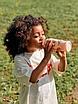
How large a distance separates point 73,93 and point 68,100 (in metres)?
0.27

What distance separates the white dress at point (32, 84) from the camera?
330cm

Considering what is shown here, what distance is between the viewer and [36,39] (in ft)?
10.8

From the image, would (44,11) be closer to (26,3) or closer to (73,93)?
(26,3)

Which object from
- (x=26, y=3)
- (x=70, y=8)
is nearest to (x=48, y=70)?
(x=70, y=8)

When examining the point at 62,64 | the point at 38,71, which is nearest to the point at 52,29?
the point at 62,64

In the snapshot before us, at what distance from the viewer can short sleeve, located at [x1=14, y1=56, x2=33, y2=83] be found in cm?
326

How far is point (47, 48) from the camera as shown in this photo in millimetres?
3082

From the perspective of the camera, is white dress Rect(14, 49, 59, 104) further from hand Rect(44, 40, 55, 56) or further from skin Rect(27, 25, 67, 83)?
hand Rect(44, 40, 55, 56)

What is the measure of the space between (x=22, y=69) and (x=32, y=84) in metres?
0.15

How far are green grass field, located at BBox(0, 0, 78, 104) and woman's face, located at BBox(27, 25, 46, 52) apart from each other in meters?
2.30

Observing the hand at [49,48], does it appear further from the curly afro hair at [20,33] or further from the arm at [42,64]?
the curly afro hair at [20,33]

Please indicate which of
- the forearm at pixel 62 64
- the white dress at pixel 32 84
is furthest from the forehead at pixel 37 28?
the forearm at pixel 62 64

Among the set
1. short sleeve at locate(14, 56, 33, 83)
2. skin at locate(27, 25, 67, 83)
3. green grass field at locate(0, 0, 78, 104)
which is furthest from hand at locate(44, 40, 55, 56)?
green grass field at locate(0, 0, 78, 104)

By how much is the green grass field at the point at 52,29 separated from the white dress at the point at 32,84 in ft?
7.12
